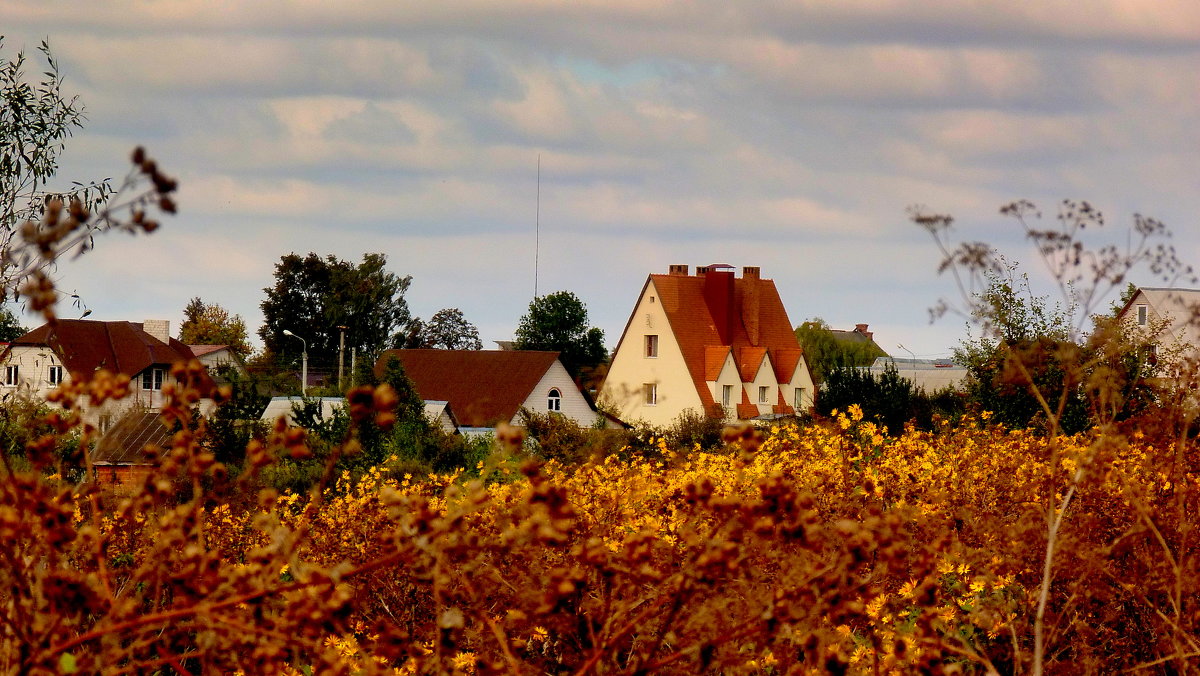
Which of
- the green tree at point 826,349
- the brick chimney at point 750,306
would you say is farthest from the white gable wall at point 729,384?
the green tree at point 826,349

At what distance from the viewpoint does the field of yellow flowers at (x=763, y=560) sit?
1904mm

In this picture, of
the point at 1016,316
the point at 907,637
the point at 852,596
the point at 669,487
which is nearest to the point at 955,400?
the point at 1016,316

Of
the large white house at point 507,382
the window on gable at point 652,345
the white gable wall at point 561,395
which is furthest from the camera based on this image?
the window on gable at point 652,345

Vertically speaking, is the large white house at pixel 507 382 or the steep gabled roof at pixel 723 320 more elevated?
the steep gabled roof at pixel 723 320

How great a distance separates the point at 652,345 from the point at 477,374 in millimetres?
6735

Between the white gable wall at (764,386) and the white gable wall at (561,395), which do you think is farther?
the white gable wall at (764,386)

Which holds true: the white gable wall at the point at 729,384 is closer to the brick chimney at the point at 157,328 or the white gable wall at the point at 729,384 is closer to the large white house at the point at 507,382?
the large white house at the point at 507,382

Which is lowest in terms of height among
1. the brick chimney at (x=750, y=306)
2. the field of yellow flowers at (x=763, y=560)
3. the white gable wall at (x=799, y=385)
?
the field of yellow flowers at (x=763, y=560)

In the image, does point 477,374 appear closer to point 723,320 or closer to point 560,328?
point 723,320

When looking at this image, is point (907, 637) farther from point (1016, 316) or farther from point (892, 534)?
point (1016, 316)

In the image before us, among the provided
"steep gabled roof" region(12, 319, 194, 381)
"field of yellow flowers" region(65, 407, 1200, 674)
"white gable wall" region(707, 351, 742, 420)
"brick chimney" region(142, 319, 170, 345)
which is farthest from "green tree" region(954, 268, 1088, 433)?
"brick chimney" region(142, 319, 170, 345)

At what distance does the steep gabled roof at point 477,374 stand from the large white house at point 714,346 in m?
3.11

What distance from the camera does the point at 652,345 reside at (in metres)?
46.4

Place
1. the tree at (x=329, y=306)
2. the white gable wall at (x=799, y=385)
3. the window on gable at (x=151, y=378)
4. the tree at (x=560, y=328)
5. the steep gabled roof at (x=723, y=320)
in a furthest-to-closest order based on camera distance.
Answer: the tree at (x=560, y=328), the tree at (x=329, y=306), the white gable wall at (x=799, y=385), the window on gable at (x=151, y=378), the steep gabled roof at (x=723, y=320)
